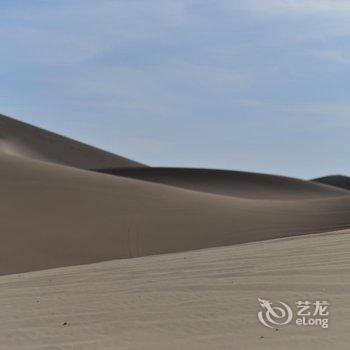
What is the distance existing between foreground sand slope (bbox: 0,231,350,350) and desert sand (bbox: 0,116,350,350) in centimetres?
2

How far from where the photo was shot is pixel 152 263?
9.70 m

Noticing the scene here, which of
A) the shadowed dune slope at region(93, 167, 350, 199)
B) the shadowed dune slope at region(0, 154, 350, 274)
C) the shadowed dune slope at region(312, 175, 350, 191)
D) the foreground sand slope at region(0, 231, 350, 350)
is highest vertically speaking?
the shadowed dune slope at region(312, 175, 350, 191)

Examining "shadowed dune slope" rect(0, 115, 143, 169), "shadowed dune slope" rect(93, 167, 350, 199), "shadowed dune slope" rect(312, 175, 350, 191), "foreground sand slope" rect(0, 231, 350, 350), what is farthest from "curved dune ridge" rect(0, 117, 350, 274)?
"shadowed dune slope" rect(312, 175, 350, 191)

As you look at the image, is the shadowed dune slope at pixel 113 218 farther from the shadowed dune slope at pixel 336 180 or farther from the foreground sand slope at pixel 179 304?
the shadowed dune slope at pixel 336 180

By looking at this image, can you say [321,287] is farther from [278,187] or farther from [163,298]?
[278,187]

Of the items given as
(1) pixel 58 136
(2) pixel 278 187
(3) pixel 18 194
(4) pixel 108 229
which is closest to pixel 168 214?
(4) pixel 108 229

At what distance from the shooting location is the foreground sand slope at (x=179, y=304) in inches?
202

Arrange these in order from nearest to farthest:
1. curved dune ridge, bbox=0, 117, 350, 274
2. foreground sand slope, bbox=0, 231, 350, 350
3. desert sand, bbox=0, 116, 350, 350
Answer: foreground sand slope, bbox=0, 231, 350, 350, desert sand, bbox=0, 116, 350, 350, curved dune ridge, bbox=0, 117, 350, 274

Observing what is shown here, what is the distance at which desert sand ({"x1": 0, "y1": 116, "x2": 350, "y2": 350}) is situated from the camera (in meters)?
5.40

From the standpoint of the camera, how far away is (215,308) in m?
5.98

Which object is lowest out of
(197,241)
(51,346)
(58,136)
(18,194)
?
(51,346)

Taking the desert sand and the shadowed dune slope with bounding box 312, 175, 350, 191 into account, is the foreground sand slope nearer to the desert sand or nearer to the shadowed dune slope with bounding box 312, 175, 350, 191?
the desert sand

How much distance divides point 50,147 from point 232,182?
13359 mm

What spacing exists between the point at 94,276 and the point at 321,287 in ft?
10.0
